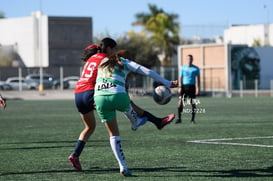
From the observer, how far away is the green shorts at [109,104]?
32.9 ft

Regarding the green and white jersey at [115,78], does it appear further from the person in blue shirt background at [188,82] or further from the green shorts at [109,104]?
the person in blue shirt background at [188,82]

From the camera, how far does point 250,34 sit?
344 ft

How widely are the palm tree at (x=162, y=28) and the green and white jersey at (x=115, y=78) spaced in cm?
8531

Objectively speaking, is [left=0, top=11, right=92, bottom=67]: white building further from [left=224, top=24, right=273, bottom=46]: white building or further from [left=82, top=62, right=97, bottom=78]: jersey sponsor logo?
[left=82, top=62, right=97, bottom=78]: jersey sponsor logo

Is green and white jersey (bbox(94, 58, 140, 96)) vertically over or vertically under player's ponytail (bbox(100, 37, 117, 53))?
under

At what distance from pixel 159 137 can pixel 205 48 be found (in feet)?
169

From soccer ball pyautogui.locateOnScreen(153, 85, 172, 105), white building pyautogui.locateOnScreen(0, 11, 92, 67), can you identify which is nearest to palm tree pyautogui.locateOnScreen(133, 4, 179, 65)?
white building pyautogui.locateOnScreen(0, 11, 92, 67)

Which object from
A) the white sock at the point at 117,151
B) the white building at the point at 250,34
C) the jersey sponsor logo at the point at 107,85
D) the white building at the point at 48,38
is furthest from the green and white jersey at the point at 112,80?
the white building at the point at 250,34

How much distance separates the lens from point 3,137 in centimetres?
1741

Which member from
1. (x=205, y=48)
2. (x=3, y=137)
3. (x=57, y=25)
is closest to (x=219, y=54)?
(x=205, y=48)

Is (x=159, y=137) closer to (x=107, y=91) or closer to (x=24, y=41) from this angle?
(x=107, y=91)

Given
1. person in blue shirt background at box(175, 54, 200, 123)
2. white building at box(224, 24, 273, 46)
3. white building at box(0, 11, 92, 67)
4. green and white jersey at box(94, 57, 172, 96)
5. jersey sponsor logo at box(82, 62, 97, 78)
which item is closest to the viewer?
green and white jersey at box(94, 57, 172, 96)

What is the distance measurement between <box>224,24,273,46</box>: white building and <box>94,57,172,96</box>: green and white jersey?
3618 inches

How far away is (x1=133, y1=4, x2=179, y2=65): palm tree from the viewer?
96.4m
